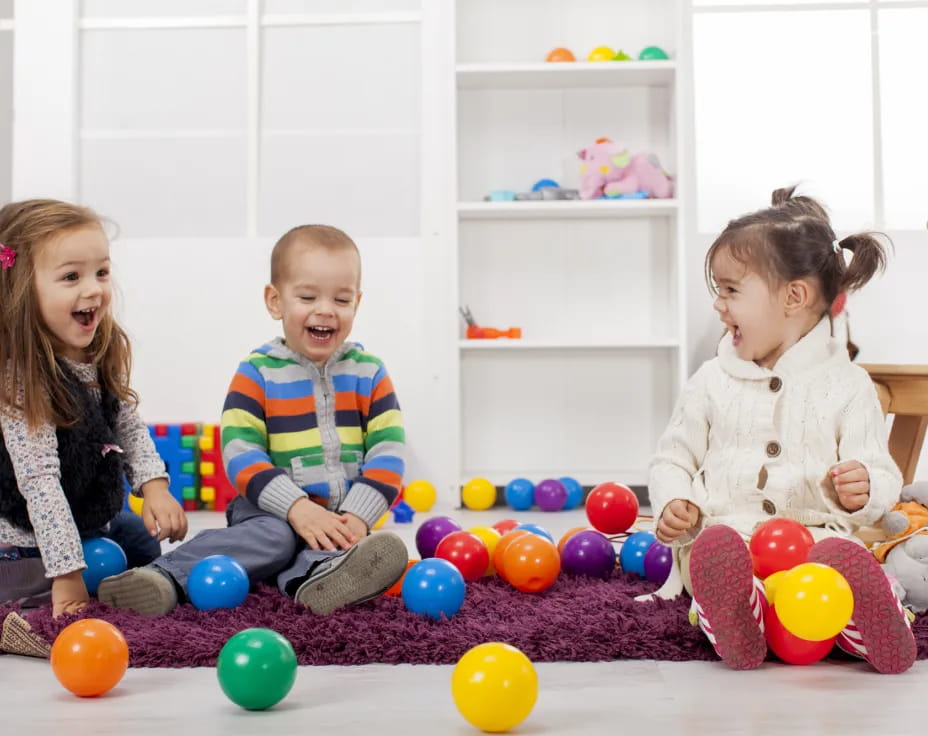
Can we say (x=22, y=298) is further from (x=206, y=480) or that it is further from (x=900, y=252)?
(x=900, y=252)

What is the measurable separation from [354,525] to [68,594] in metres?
0.47

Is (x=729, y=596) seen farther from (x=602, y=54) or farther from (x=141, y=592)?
(x=602, y=54)

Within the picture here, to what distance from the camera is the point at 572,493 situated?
3406 mm

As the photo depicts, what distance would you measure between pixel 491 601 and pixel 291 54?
2.48m

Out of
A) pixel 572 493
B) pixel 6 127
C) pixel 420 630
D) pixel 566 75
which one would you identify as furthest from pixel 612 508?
pixel 6 127

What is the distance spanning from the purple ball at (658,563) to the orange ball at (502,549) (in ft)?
0.74

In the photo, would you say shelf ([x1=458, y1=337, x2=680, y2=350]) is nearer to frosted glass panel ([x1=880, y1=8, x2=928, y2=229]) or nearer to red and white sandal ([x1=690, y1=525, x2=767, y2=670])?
frosted glass panel ([x1=880, y1=8, x2=928, y2=229])

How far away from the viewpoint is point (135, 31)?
3658 millimetres

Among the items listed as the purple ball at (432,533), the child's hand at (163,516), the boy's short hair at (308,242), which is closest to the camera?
the child's hand at (163,516)

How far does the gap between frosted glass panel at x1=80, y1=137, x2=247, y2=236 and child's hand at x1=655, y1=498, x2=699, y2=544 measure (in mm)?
2388

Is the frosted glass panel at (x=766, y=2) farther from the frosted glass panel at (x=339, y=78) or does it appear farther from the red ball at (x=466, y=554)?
the red ball at (x=466, y=554)

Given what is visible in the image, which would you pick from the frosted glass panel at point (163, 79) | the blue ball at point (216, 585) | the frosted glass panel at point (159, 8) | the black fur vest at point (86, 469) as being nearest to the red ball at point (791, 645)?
the blue ball at point (216, 585)

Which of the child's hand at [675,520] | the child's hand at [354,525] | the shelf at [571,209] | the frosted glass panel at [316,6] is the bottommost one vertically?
the child's hand at [354,525]

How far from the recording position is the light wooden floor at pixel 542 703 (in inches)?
44.8
